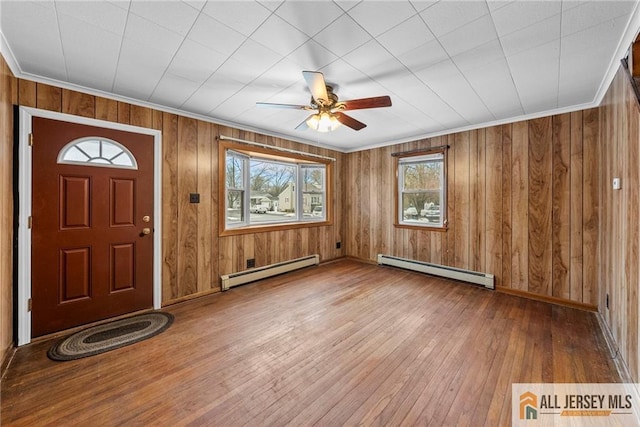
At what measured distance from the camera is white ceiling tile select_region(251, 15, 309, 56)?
65.4 inches

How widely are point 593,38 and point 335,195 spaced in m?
4.05

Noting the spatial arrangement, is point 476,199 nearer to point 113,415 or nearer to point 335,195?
point 335,195

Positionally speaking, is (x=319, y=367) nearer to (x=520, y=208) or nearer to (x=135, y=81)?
(x=135, y=81)

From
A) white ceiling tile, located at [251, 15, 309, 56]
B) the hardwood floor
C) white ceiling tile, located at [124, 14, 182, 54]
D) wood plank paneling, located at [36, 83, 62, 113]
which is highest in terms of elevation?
white ceiling tile, located at [124, 14, 182, 54]

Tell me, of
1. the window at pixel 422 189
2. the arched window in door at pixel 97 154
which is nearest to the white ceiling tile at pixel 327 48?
the arched window in door at pixel 97 154

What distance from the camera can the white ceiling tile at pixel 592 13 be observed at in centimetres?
150

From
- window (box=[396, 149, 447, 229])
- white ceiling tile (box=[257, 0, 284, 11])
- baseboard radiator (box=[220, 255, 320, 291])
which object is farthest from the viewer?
window (box=[396, 149, 447, 229])

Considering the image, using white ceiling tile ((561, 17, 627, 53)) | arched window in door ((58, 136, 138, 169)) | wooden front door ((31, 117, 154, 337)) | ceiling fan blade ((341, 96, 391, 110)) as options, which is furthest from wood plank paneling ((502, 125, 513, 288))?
arched window in door ((58, 136, 138, 169))

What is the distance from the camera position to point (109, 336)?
7.92 ft

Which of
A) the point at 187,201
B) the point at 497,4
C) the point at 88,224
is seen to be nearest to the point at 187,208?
the point at 187,201

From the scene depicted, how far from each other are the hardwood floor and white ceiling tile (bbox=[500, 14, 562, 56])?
7.91ft

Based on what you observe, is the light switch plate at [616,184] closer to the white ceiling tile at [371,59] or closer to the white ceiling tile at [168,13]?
the white ceiling tile at [371,59]

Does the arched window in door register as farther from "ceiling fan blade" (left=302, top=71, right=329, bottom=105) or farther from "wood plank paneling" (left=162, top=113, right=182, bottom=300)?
"ceiling fan blade" (left=302, top=71, right=329, bottom=105)

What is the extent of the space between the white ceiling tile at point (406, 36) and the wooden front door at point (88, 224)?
9.01ft
